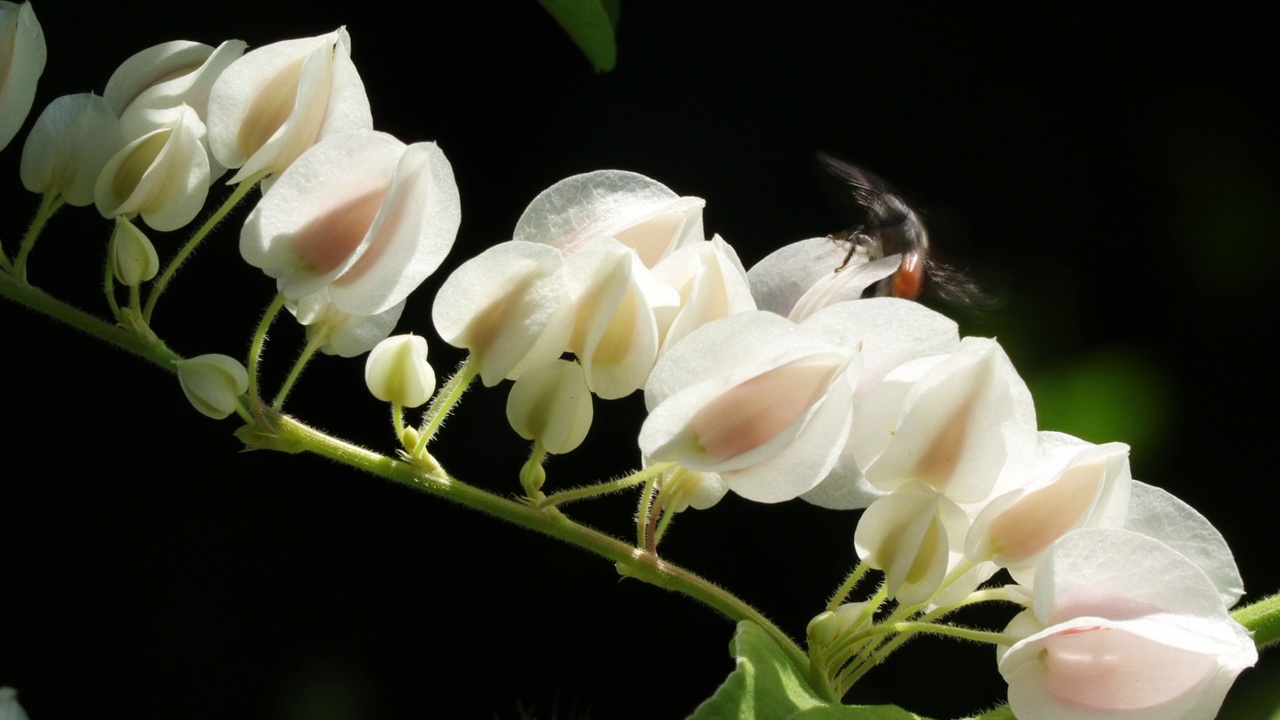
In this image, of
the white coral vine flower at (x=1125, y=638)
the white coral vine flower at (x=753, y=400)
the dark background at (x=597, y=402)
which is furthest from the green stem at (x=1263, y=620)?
the dark background at (x=597, y=402)

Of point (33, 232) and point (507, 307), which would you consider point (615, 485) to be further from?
point (33, 232)

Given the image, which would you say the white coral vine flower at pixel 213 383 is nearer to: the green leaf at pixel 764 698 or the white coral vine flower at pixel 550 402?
the white coral vine flower at pixel 550 402

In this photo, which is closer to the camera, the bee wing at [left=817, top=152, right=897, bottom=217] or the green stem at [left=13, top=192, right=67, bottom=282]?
the green stem at [left=13, top=192, right=67, bottom=282]

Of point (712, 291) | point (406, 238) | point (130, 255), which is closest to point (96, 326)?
point (130, 255)

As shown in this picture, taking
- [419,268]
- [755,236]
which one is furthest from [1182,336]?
[419,268]

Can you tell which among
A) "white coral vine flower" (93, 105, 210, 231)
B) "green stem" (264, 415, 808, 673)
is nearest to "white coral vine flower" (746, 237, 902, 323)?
"green stem" (264, 415, 808, 673)

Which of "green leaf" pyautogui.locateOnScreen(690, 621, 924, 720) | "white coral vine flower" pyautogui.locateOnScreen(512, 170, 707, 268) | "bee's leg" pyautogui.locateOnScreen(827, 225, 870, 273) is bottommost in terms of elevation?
"green leaf" pyautogui.locateOnScreen(690, 621, 924, 720)

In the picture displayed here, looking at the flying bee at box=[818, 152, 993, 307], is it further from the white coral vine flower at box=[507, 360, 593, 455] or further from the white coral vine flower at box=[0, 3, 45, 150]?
the white coral vine flower at box=[0, 3, 45, 150]
